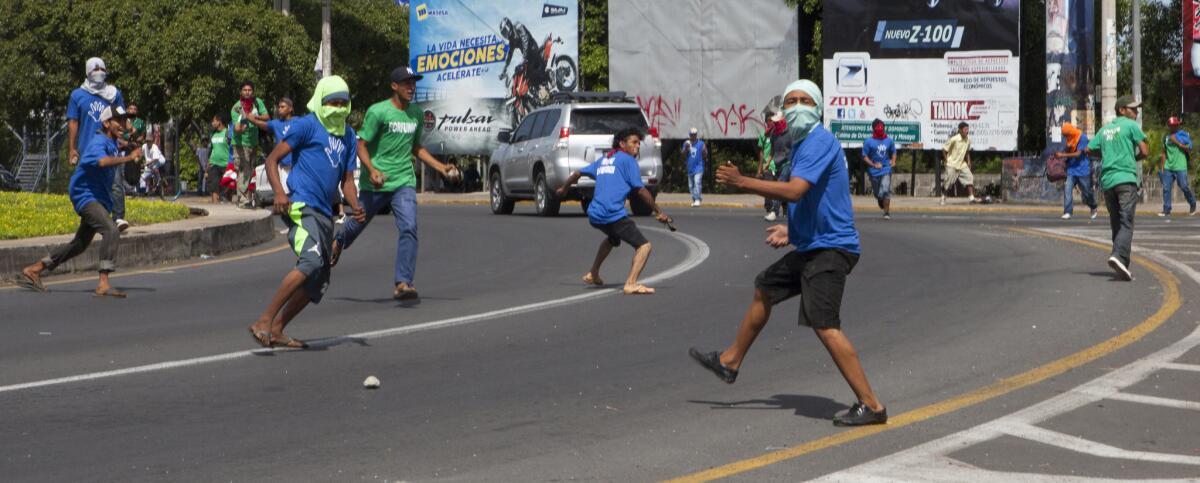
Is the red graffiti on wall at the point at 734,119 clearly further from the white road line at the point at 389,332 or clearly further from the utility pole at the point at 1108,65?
the white road line at the point at 389,332

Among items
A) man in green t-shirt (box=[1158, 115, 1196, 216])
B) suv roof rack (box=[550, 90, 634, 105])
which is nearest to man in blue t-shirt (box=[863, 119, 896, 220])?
suv roof rack (box=[550, 90, 634, 105])

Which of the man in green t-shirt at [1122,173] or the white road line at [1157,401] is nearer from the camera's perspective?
the white road line at [1157,401]

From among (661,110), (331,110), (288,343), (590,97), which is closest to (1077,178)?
(590,97)

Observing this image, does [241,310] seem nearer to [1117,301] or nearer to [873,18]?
[1117,301]

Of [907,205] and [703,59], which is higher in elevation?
[703,59]

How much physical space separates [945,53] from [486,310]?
961 inches

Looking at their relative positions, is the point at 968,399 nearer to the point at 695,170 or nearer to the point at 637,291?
the point at 637,291

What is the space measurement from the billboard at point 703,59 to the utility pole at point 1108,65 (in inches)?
346

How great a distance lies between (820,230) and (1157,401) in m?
2.02

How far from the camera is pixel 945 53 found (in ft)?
116

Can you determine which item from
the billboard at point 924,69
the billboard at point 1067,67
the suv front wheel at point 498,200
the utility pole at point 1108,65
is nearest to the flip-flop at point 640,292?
the suv front wheel at point 498,200

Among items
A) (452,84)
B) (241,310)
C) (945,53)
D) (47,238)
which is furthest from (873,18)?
(241,310)

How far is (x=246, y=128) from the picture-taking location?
2708cm

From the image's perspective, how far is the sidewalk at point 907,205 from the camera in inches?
1209
